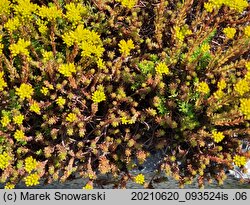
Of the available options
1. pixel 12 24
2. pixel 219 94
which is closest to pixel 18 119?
pixel 12 24

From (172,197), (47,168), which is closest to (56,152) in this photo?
→ (47,168)

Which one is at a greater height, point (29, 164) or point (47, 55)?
point (47, 55)

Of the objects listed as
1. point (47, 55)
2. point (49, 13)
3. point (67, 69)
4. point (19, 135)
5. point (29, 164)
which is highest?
point (49, 13)

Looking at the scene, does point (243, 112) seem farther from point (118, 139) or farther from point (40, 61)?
point (40, 61)

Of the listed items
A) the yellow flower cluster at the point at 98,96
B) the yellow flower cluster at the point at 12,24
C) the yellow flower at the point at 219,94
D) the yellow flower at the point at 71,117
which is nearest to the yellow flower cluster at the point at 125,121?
the yellow flower cluster at the point at 98,96

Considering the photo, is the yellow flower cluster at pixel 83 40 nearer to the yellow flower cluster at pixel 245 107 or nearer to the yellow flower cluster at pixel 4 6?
the yellow flower cluster at pixel 4 6

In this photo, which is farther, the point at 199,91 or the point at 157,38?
the point at 157,38

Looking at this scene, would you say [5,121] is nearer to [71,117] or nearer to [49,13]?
[71,117]
